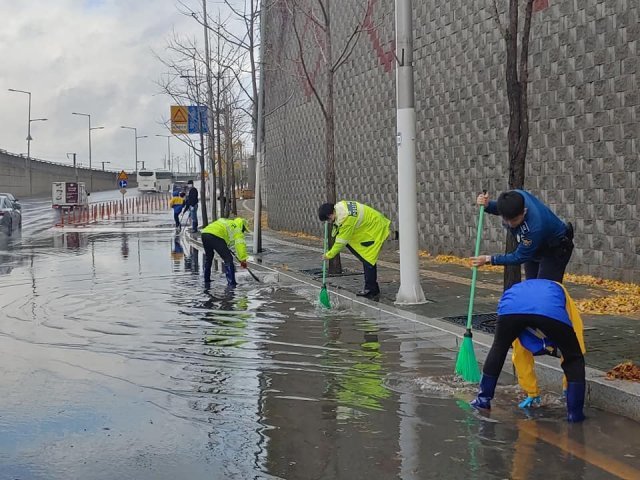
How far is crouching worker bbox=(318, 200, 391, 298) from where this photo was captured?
449 inches

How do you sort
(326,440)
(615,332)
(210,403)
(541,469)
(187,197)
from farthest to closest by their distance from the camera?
(187,197) → (615,332) → (210,403) → (326,440) → (541,469)

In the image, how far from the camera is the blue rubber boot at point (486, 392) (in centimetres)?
587

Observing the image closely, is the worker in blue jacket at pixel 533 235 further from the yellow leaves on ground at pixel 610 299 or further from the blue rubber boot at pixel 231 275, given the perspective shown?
the blue rubber boot at pixel 231 275

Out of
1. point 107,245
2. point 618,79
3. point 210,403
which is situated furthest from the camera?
point 107,245

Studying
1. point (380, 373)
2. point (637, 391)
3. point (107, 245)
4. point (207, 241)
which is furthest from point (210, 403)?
point (107, 245)

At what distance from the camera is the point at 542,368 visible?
6.66 metres

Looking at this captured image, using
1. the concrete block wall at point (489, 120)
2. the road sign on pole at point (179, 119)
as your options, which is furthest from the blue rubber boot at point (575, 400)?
the road sign on pole at point (179, 119)

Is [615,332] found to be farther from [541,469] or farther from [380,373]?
[541,469]

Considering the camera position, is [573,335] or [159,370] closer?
[573,335]

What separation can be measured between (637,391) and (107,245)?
827 inches

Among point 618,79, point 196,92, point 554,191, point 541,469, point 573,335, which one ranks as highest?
point 196,92

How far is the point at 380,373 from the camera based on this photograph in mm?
7309

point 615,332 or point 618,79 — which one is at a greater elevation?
point 618,79

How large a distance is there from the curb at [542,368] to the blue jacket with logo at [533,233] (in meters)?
1.02
